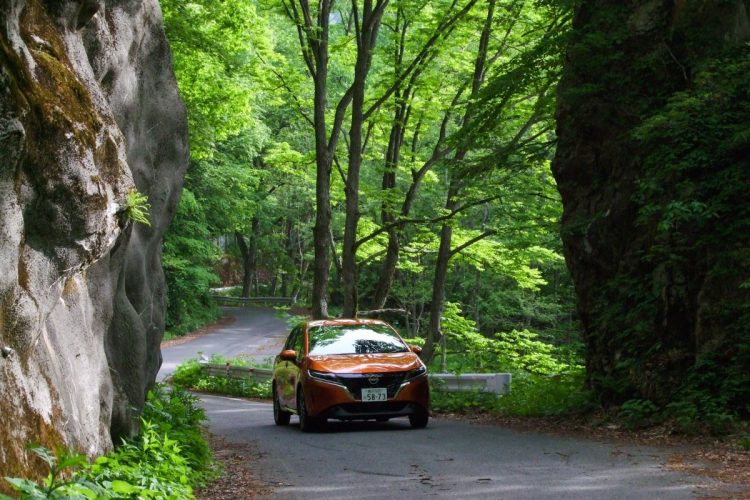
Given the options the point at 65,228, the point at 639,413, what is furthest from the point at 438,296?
the point at 65,228

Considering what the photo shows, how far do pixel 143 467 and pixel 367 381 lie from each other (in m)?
6.21

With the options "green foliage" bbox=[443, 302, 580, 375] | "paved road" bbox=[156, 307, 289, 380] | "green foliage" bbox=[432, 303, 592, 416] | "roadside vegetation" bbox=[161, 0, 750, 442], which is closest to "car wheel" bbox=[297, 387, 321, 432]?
"green foliage" bbox=[432, 303, 592, 416]

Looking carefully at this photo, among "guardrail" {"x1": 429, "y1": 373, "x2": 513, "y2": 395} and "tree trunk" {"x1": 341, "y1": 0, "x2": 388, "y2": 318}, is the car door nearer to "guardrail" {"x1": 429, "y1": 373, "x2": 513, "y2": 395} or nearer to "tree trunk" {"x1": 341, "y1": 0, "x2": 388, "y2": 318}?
"guardrail" {"x1": 429, "y1": 373, "x2": 513, "y2": 395}

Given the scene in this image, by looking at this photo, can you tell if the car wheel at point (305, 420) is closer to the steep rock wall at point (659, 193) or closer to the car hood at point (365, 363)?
the car hood at point (365, 363)

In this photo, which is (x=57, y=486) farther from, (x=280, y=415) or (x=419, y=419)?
(x=280, y=415)

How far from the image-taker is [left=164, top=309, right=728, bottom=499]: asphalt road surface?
26.4ft

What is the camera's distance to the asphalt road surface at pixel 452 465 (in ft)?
26.4

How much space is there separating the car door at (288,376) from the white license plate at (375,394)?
1666 mm

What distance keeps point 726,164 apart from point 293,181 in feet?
134

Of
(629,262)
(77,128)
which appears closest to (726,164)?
(629,262)

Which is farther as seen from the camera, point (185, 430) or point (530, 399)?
point (530, 399)

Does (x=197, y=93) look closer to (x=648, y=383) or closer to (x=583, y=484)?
(x=648, y=383)

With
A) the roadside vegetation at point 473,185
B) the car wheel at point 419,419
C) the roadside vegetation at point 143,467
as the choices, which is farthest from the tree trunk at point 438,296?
the roadside vegetation at point 143,467

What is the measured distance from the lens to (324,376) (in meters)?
13.8
